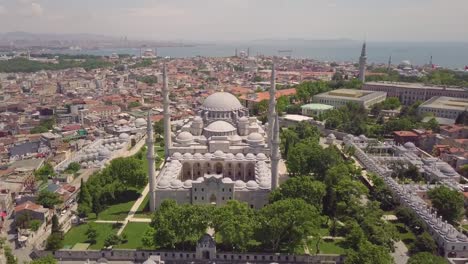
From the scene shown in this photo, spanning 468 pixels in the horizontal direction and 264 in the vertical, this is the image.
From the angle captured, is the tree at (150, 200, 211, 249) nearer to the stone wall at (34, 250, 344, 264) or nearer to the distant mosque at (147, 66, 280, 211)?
the stone wall at (34, 250, 344, 264)

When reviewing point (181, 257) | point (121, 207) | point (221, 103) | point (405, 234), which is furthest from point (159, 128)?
point (405, 234)

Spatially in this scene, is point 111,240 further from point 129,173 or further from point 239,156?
point 239,156

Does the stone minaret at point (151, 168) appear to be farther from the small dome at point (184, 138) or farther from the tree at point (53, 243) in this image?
the small dome at point (184, 138)

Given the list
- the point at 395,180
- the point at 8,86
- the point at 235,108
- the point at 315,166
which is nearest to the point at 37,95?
the point at 8,86

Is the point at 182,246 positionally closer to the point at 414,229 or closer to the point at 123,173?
the point at 123,173

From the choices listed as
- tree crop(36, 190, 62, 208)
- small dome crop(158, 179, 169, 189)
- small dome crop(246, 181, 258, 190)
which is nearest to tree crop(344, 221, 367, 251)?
small dome crop(246, 181, 258, 190)

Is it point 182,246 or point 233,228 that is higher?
point 233,228
